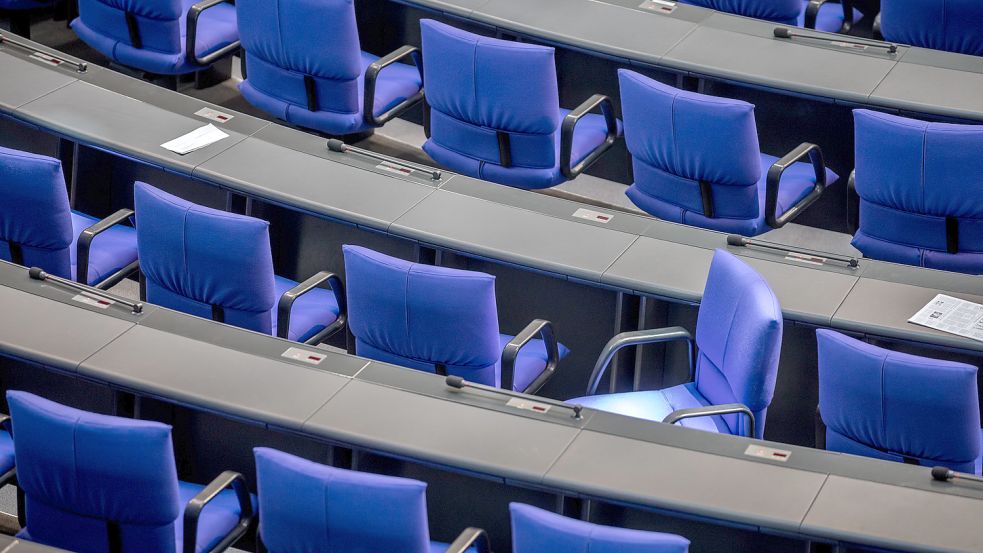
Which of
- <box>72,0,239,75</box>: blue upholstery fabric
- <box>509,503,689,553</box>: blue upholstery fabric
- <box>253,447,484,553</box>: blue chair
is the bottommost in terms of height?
<box>253,447,484,553</box>: blue chair

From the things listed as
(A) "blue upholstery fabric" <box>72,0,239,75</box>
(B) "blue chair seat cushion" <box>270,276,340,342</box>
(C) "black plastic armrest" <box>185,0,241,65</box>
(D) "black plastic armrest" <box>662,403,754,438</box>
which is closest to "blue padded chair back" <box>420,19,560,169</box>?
(B) "blue chair seat cushion" <box>270,276,340,342</box>

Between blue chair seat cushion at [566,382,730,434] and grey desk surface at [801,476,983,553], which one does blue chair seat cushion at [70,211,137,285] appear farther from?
grey desk surface at [801,476,983,553]

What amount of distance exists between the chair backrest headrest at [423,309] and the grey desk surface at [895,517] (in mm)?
1052

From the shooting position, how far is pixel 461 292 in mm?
4020

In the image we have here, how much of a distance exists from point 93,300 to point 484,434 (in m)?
1.24

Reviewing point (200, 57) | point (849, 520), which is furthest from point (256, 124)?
point (849, 520)

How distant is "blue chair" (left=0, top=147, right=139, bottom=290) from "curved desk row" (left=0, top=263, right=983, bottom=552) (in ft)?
1.34

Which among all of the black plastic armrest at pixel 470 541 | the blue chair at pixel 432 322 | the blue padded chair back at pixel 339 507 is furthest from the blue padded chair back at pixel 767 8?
the blue padded chair back at pixel 339 507

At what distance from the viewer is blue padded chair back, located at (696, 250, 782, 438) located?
384 centimetres

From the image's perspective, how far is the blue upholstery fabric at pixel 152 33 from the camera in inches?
219

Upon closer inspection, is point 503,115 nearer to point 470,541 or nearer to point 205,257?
point 205,257

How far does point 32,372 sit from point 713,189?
2.13m

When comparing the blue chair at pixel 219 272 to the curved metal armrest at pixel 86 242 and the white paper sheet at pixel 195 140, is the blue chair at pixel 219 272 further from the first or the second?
the white paper sheet at pixel 195 140

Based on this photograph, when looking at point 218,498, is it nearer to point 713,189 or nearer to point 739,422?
point 739,422
